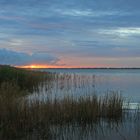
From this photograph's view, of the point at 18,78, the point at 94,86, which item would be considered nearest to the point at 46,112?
the point at 18,78

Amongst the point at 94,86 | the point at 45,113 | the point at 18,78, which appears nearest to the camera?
the point at 45,113

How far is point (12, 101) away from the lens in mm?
10758

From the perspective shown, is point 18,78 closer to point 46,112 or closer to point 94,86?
point 94,86

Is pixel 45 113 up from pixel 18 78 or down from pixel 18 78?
down

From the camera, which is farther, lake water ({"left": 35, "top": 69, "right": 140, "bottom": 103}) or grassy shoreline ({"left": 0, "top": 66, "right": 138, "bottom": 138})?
lake water ({"left": 35, "top": 69, "right": 140, "bottom": 103})

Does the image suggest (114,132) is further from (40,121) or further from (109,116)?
(40,121)

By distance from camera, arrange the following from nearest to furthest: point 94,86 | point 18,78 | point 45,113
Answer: point 45,113
point 18,78
point 94,86

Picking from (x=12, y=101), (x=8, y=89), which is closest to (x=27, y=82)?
(x=8, y=89)

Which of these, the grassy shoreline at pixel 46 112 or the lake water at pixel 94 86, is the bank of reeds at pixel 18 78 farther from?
the grassy shoreline at pixel 46 112

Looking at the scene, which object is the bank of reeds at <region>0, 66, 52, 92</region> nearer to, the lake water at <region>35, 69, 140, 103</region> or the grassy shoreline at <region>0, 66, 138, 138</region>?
the lake water at <region>35, 69, 140, 103</region>

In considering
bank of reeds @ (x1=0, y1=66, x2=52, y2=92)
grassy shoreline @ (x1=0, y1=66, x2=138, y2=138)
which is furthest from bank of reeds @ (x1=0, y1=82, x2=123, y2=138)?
bank of reeds @ (x1=0, y1=66, x2=52, y2=92)

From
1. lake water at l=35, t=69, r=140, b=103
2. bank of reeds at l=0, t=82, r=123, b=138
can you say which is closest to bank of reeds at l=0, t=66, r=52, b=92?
lake water at l=35, t=69, r=140, b=103

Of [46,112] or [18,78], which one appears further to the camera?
[18,78]

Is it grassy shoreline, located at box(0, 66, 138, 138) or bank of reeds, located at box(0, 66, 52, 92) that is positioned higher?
bank of reeds, located at box(0, 66, 52, 92)
